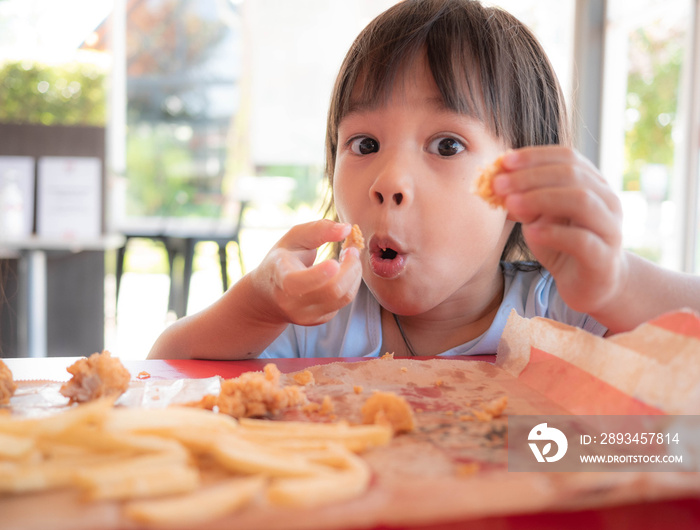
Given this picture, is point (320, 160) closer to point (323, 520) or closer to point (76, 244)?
point (76, 244)

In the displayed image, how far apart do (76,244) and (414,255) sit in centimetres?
292

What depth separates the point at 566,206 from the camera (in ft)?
2.48

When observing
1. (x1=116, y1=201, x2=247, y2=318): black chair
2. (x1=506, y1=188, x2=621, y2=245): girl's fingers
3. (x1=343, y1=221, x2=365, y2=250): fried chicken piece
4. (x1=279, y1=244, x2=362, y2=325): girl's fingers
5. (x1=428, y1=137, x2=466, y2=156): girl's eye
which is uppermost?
(x1=428, y1=137, x2=466, y2=156): girl's eye

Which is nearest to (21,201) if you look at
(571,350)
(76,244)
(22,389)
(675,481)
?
(76,244)

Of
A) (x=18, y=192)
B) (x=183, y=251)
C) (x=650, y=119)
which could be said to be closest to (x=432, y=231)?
(x=18, y=192)

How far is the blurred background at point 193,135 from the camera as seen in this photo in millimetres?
3852

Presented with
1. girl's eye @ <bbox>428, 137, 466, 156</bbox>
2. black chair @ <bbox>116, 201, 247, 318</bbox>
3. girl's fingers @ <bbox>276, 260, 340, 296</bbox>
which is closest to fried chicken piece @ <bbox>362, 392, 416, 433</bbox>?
girl's fingers @ <bbox>276, 260, 340, 296</bbox>

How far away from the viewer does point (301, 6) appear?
807cm

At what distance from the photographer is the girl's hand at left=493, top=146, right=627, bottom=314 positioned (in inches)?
29.9

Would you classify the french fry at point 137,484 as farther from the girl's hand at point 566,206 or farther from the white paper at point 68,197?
the white paper at point 68,197

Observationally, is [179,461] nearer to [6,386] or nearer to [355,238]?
[6,386]

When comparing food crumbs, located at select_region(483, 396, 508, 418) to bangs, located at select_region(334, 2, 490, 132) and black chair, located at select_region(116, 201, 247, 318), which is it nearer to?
bangs, located at select_region(334, 2, 490, 132)

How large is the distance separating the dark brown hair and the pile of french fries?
81 cm

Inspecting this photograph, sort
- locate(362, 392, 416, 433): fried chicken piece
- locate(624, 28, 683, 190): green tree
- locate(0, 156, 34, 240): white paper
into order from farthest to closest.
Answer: locate(624, 28, 683, 190): green tree < locate(0, 156, 34, 240): white paper < locate(362, 392, 416, 433): fried chicken piece
